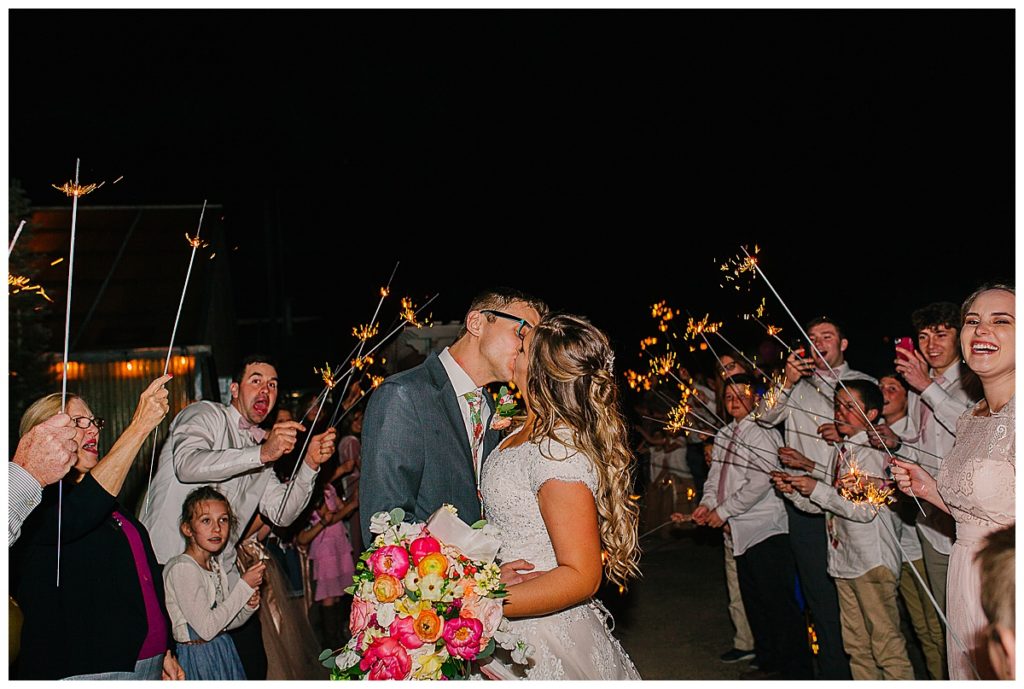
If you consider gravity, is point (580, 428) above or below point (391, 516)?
above

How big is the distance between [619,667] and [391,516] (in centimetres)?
106

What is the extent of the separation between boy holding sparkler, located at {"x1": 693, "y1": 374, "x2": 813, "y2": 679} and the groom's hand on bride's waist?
299cm

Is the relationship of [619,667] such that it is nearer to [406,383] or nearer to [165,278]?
[406,383]

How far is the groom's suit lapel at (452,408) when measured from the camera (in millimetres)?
3145

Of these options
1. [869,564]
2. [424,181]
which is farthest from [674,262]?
[869,564]

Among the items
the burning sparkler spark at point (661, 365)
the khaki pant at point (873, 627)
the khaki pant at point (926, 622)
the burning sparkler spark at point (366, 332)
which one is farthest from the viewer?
the burning sparkler spark at point (661, 365)

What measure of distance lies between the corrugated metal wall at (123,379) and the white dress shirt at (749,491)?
647cm

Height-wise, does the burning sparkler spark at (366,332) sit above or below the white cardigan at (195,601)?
above

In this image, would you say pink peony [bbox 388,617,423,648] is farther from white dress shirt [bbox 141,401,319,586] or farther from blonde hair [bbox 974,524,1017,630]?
white dress shirt [bbox 141,401,319,586]

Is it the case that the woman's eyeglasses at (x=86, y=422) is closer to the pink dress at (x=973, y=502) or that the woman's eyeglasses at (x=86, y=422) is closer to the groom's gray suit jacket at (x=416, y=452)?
the groom's gray suit jacket at (x=416, y=452)

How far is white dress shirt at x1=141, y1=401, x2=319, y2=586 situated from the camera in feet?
14.1

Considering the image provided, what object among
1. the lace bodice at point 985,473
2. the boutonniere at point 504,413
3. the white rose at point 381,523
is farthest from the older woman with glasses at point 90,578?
the lace bodice at point 985,473

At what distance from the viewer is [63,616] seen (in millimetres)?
2965

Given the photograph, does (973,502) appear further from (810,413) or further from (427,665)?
(810,413)
